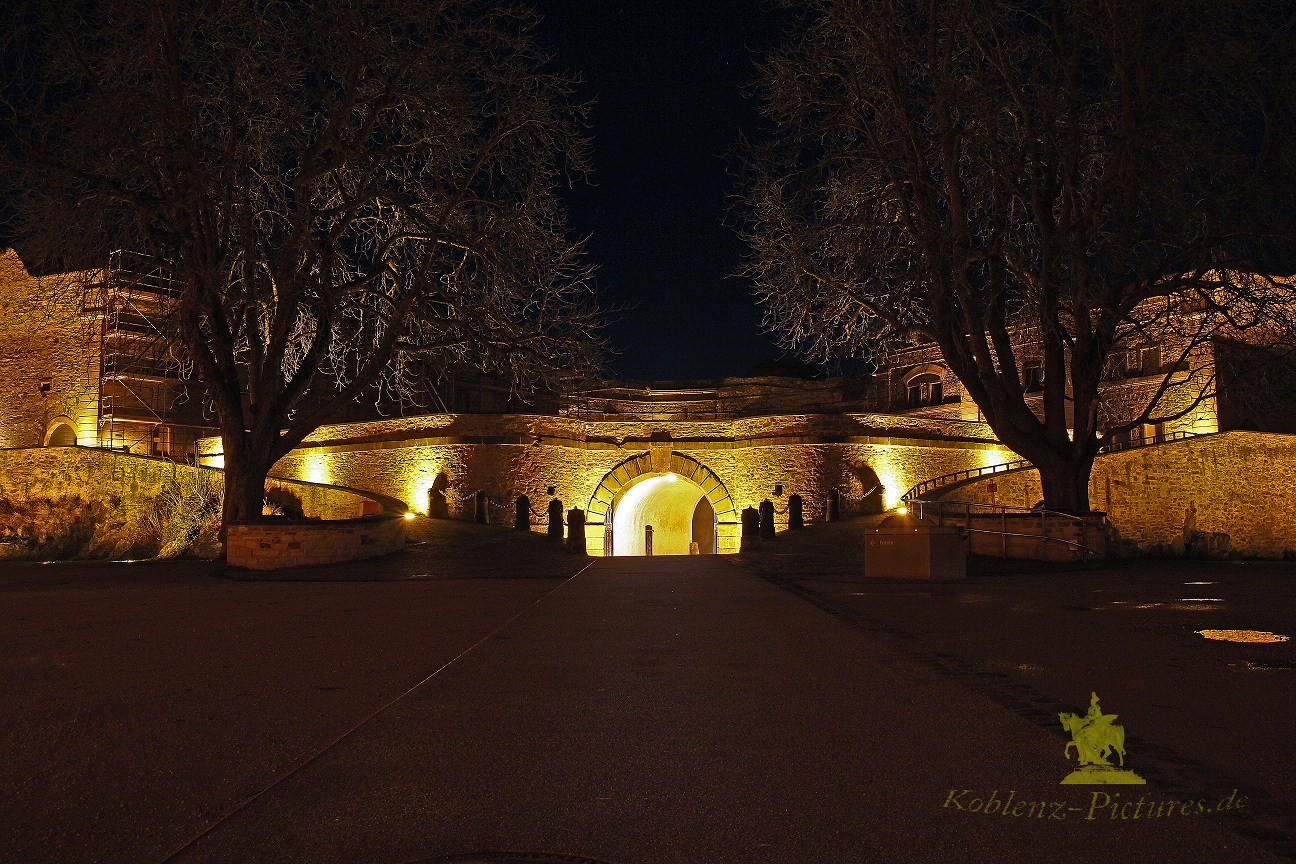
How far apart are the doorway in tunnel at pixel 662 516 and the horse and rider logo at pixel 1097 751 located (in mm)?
26703

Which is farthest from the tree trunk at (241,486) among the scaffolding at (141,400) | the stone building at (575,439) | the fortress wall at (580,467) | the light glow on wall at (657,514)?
the scaffolding at (141,400)

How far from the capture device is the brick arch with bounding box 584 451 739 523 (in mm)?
30156

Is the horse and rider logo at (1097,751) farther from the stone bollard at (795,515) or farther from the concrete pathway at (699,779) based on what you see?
the stone bollard at (795,515)

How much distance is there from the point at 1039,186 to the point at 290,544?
1313cm

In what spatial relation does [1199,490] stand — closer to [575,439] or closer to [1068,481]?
[1068,481]

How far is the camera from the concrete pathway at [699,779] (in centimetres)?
295

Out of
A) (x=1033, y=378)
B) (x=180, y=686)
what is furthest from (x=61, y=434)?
(x=1033, y=378)

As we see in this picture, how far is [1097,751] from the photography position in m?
3.68

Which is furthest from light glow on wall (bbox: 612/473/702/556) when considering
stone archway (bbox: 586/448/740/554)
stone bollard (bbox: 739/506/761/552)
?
stone bollard (bbox: 739/506/761/552)

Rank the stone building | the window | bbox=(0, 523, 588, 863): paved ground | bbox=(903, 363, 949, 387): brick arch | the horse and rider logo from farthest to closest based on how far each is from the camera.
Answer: bbox=(903, 363, 949, 387): brick arch < the window < the stone building < the horse and rider logo < bbox=(0, 523, 588, 863): paved ground

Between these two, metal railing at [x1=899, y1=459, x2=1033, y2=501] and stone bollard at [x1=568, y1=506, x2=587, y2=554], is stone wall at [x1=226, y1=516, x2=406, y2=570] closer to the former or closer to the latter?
stone bollard at [x1=568, y1=506, x2=587, y2=554]

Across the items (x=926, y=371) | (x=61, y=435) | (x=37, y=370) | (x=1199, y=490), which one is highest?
(x=926, y=371)

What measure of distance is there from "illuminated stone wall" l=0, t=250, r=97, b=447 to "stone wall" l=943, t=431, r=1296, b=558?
3119 centimetres

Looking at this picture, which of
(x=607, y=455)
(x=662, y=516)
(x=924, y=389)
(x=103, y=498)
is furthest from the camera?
→ (x=924, y=389)
